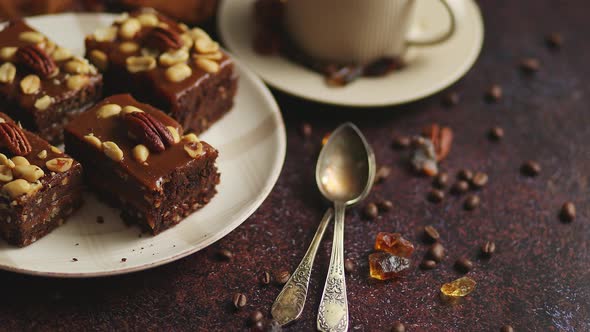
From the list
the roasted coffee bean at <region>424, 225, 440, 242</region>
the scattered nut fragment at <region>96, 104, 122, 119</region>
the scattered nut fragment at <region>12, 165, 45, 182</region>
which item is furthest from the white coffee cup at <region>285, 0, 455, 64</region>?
the scattered nut fragment at <region>12, 165, 45, 182</region>

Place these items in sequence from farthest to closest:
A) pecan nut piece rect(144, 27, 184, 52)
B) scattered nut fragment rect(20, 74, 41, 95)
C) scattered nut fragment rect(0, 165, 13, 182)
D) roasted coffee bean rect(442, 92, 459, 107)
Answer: roasted coffee bean rect(442, 92, 459, 107), pecan nut piece rect(144, 27, 184, 52), scattered nut fragment rect(20, 74, 41, 95), scattered nut fragment rect(0, 165, 13, 182)

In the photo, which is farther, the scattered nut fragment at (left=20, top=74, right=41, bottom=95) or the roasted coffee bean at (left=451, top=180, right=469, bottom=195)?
the roasted coffee bean at (left=451, top=180, right=469, bottom=195)

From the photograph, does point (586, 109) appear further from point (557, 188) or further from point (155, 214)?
point (155, 214)

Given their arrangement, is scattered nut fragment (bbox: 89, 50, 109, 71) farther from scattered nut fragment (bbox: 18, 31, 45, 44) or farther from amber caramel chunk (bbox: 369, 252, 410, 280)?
amber caramel chunk (bbox: 369, 252, 410, 280)

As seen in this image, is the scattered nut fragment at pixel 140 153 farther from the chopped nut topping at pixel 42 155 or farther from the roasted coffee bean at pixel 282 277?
the roasted coffee bean at pixel 282 277

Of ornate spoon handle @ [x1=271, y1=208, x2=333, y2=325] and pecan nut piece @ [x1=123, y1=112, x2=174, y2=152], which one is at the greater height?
pecan nut piece @ [x1=123, y1=112, x2=174, y2=152]

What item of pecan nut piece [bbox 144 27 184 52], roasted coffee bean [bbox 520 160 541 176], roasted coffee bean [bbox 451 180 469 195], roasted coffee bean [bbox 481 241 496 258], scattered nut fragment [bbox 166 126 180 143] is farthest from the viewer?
roasted coffee bean [bbox 520 160 541 176]

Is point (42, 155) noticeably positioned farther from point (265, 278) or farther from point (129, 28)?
point (265, 278)
